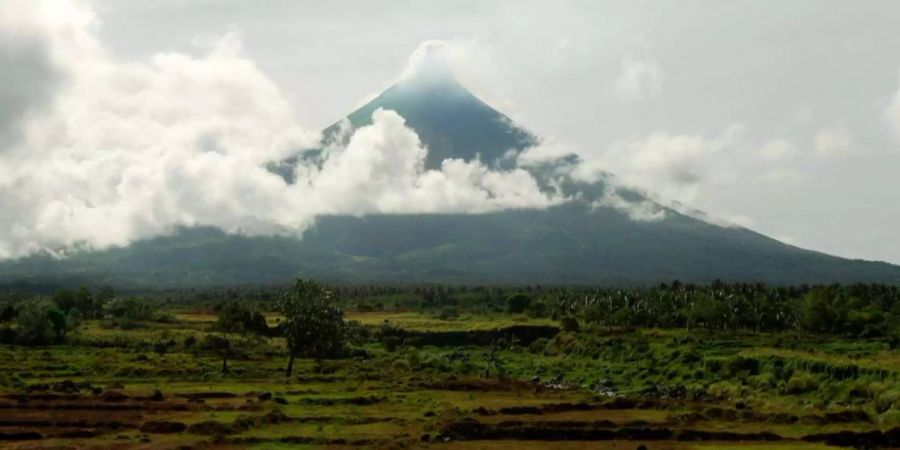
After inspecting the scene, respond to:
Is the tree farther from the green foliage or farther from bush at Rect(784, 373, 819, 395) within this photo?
bush at Rect(784, 373, 819, 395)

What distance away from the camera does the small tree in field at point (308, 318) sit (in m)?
68.0

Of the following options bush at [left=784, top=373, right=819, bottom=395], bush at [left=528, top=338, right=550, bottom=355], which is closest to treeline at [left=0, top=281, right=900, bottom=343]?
bush at [left=528, top=338, right=550, bottom=355]

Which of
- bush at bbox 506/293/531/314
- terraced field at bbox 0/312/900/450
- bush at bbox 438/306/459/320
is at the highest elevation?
bush at bbox 506/293/531/314

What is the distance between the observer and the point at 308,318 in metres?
68.2

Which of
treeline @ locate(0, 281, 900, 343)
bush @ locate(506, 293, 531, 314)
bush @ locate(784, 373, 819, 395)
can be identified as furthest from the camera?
bush @ locate(506, 293, 531, 314)

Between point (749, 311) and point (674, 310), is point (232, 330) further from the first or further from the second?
point (749, 311)

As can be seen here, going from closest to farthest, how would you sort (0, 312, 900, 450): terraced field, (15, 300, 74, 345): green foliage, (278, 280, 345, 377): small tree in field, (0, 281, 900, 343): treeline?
(0, 312, 900, 450): terraced field < (278, 280, 345, 377): small tree in field < (15, 300, 74, 345): green foliage < (0, 281, 900, 343): treeline

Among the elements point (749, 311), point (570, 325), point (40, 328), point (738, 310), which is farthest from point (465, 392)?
point (749, 311)

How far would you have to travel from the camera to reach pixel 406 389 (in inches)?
2340

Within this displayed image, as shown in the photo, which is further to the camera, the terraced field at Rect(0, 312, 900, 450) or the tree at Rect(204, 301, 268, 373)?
the tree at Rect(204, 301, 268, 373)

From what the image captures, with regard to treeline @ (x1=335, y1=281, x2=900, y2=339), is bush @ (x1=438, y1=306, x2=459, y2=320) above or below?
below

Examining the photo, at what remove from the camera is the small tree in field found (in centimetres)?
6800

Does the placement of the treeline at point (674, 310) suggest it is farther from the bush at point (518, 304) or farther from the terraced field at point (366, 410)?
the terraced field at point (366, 410)

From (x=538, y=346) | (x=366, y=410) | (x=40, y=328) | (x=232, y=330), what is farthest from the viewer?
(x=538, y=346)
